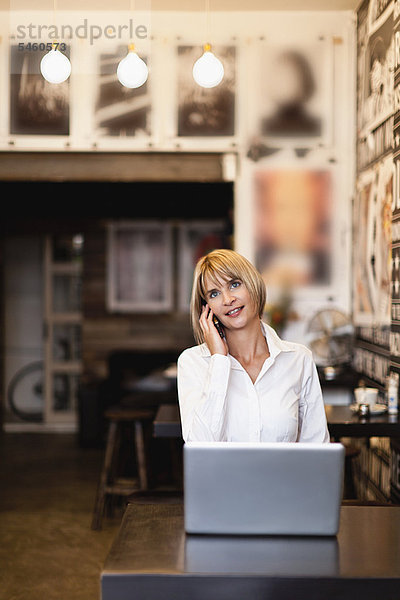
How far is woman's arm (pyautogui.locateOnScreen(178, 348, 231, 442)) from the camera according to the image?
6.74 ft

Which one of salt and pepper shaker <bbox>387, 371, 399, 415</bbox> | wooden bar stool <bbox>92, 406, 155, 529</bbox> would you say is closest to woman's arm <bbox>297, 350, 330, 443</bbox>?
salt and pepper shaker <bbox>387, 371, 399, 415</bbox>

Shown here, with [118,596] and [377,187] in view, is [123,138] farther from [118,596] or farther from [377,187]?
[118,596]

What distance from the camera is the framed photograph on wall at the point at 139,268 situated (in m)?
7.61


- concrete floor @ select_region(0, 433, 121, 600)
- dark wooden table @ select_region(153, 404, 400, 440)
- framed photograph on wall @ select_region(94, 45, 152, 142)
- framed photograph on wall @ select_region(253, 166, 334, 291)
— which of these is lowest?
concrete floor @ select_region(0, 433, 121, 600)

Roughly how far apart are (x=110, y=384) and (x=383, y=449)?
149 inches

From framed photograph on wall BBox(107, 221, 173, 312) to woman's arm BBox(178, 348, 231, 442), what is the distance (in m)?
5.45

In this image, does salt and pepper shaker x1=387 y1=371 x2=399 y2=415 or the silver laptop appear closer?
the silver laptop

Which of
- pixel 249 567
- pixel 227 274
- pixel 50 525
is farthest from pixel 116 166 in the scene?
pixel 249 567

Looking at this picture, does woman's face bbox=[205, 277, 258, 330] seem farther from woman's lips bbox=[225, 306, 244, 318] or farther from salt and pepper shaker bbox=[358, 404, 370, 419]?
salt and pepper shaker bbox=[358, 404, 370, 419]

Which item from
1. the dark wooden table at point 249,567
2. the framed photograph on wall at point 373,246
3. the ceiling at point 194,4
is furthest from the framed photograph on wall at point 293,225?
the dark wooden table at point 249,567

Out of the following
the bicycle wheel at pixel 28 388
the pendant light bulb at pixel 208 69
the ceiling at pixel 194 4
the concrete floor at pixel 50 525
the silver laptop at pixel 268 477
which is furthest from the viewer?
the bicycle wheel at pixel 28 388

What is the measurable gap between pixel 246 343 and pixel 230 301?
196 mm

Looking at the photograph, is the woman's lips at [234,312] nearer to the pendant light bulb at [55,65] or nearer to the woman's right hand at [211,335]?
the woman's right hand at [211,335]

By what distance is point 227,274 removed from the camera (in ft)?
7.27
